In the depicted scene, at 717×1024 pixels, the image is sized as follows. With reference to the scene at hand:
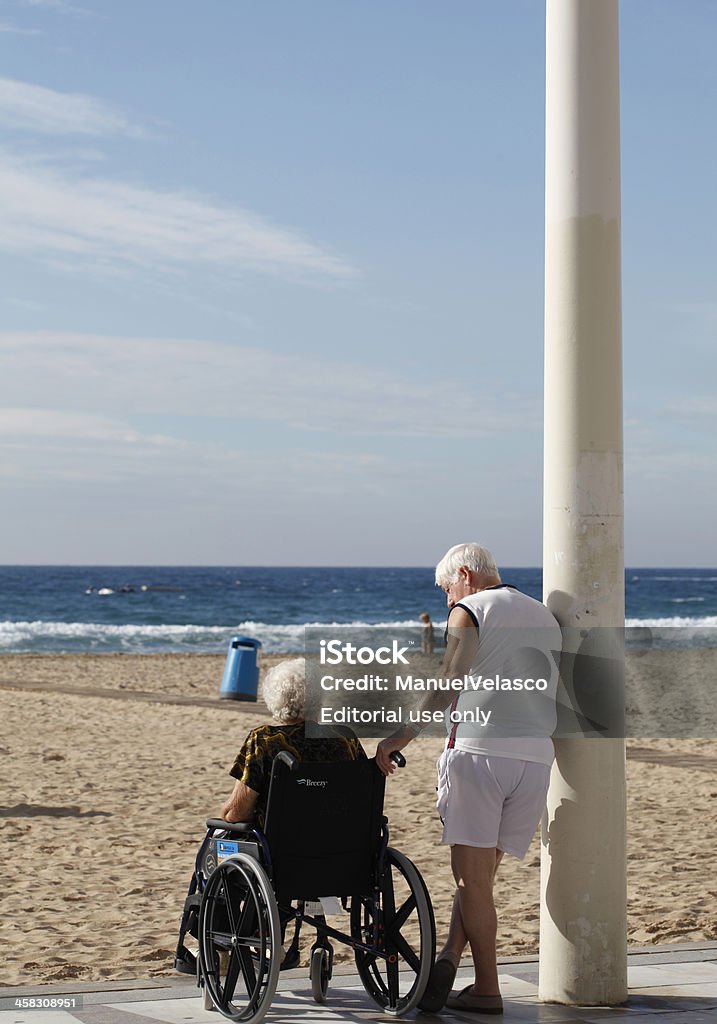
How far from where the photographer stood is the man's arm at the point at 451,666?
445 centimetres

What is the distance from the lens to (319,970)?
Result: 4.62m

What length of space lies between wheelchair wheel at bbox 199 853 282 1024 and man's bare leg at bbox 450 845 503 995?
68cm

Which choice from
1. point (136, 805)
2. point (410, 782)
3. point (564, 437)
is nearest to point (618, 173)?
point (564, 437)

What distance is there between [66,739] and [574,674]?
31.8ft

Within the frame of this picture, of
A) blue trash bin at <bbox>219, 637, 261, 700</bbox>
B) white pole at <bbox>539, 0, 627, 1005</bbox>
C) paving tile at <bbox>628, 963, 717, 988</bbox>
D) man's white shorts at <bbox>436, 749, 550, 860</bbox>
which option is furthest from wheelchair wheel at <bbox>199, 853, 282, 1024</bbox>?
blue trash bin at <bbox>219, 637, 261, 700</bbox>

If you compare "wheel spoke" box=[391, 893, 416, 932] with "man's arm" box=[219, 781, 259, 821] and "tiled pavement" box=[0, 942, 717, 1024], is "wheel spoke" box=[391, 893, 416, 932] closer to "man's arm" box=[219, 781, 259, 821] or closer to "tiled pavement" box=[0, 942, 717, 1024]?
"tiled pavement" box=[0, 942, 717, 1024]

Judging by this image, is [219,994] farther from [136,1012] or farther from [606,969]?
[606,969]

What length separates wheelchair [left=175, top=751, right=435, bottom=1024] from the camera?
441 centimetres

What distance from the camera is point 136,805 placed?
380 inches

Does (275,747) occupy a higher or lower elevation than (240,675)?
higher

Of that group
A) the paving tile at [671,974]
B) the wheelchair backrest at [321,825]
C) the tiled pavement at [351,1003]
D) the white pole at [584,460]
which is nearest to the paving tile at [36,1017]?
the tiled pavement at [351,1003]

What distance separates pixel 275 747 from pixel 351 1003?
97 centimetres

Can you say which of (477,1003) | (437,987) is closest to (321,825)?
(437,987)

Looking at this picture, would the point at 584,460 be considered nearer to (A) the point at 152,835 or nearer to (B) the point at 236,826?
(B) the point at 236,826
